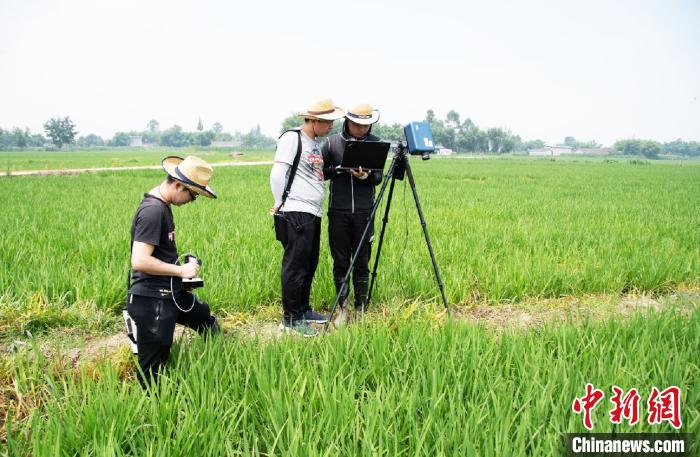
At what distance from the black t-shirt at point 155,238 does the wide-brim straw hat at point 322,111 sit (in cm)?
132

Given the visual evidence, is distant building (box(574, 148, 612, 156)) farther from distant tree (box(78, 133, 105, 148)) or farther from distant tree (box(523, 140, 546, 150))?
distant tree (box(78, 133, 105, 148))

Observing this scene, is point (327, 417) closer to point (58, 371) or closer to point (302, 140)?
point (58, 371)

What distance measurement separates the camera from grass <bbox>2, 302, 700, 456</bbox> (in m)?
1.77

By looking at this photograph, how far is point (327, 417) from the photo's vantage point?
1908 millimetres

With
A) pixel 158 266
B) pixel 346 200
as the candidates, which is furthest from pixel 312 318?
pixel 158 266

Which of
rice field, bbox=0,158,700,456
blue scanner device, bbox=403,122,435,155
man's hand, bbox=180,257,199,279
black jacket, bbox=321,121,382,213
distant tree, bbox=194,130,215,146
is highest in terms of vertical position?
distant tree, bbox=194,130,215,146

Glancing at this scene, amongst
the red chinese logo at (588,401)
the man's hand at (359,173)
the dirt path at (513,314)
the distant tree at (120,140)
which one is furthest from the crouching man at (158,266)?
the distant tree at (120,140)

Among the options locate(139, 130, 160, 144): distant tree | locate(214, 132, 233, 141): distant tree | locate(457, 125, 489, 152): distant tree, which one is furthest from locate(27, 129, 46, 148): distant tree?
locate(457, 125, 489, 152): distant tree

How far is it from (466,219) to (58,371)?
6.60 m

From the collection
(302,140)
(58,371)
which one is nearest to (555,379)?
(302,140)

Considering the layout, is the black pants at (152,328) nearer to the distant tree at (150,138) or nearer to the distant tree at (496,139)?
the distant tree at (496,139)

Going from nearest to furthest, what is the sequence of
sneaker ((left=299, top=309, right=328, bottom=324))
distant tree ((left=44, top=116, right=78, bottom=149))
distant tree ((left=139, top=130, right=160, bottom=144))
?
sneaker ((left=299, top=309, right=328, bottom=324)) < distant tree ((left=44, top=116, right=78, bottom=149)) < distant tree ((left=139, top=130, right=160, bottom=144))

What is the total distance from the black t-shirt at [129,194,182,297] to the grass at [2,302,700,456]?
412mm

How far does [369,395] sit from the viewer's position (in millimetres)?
2020
